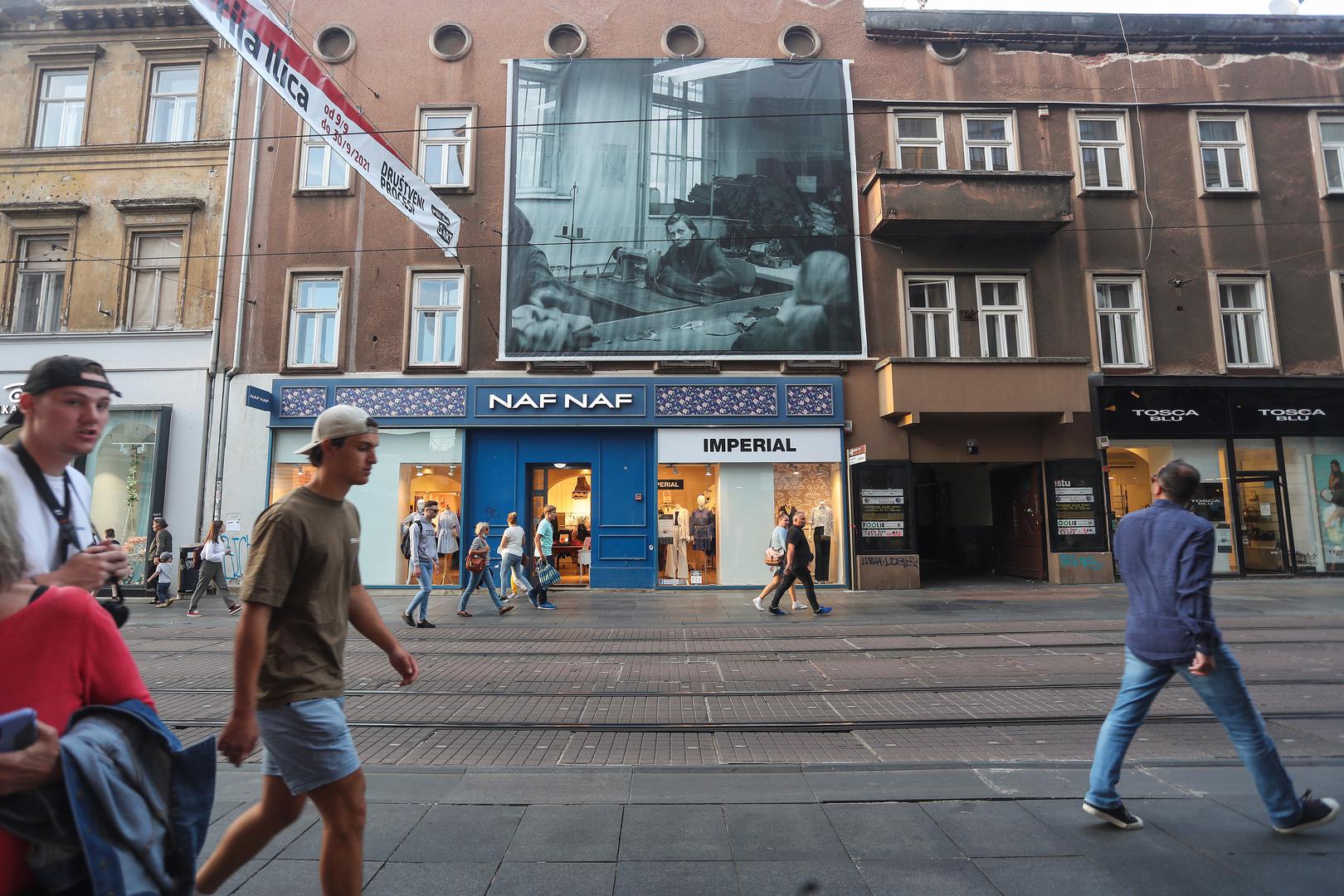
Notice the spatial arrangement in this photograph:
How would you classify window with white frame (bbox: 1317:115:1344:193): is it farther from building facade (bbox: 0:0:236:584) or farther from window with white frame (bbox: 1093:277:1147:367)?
building facade (bbox: 0:0:236:584)

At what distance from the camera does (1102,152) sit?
1619 centimetres

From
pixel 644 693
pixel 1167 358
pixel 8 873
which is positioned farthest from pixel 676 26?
pixel 8 873

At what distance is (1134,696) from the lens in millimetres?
3525

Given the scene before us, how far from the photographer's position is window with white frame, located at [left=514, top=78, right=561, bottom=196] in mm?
15719

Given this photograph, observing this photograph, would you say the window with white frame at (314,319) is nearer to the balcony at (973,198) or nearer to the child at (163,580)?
the child at (163,580)

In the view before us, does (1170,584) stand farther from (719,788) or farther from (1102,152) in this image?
(1102,152)

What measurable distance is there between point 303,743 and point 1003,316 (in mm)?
16181

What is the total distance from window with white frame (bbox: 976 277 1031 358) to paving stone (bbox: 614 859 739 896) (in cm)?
1448

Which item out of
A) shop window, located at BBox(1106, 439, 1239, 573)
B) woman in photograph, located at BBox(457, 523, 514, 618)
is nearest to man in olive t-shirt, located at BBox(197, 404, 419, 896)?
woman in photograph, located at BBox(457, 523, 514, 618)

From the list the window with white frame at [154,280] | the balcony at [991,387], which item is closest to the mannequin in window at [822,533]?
the balcony at [991,387]

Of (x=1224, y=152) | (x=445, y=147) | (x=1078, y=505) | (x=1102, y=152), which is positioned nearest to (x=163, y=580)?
(x=445, y=147)

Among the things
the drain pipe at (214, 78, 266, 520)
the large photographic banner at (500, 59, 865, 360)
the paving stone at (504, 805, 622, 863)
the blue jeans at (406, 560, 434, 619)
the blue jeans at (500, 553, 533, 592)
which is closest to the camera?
the paving stone at (504, 805, 622, 863)

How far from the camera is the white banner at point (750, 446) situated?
1523 centimetres

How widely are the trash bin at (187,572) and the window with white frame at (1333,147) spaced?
2547 centimetres
